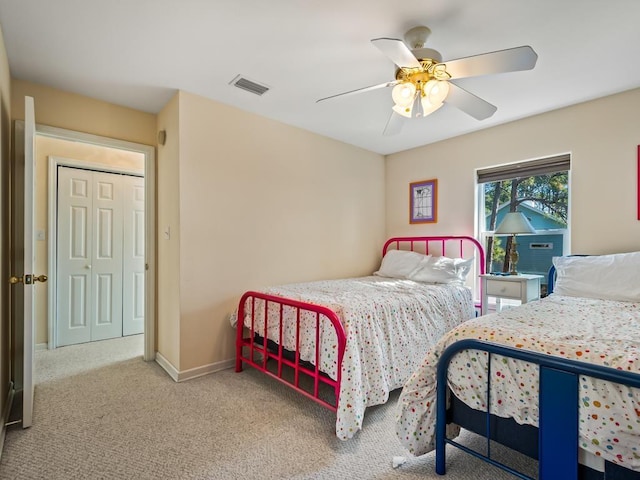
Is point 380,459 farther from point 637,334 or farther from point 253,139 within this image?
point 253,139

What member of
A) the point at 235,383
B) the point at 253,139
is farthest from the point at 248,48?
the point at 235,383

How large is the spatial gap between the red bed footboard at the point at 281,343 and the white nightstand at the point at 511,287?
171 cm

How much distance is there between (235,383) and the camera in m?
2.51

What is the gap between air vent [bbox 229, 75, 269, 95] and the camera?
2.40 m

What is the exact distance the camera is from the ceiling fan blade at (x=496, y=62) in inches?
60.1

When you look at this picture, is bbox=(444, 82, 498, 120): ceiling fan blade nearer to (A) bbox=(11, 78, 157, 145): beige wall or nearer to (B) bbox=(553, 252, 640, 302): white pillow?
(B) bbox=(553, 252, 640, 302): white pillow

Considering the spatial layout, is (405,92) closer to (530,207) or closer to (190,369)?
(530,207)

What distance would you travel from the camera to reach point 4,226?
210cm

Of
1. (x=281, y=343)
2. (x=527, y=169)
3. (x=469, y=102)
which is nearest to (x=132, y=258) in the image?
(x=281, y=343)

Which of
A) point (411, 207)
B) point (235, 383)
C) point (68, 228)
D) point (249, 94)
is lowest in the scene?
point (235, 383)

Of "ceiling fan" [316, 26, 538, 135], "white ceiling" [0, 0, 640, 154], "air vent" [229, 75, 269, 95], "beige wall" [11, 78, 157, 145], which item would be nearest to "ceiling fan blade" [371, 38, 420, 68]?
"ceiling fan" [316, 26, 538, 135]

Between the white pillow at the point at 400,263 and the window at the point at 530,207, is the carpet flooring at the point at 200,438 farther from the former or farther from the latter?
the window at the point at 530,207

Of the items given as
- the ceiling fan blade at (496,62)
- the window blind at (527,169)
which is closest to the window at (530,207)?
the window blind at (527,169)

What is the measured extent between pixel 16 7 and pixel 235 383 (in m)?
2.61
